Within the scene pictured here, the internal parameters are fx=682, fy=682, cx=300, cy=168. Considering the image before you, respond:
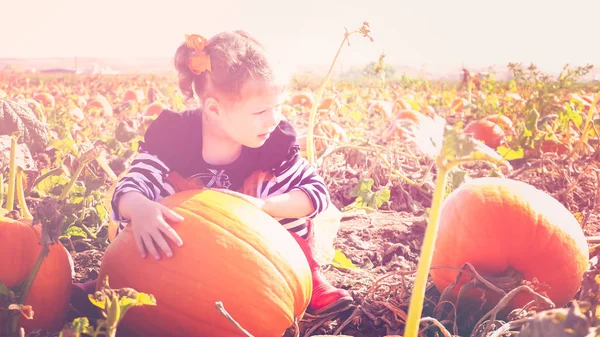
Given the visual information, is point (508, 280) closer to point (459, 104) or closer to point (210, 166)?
point (210, 166)

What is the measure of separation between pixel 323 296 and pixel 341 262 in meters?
0.42

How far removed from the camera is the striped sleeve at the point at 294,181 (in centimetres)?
236

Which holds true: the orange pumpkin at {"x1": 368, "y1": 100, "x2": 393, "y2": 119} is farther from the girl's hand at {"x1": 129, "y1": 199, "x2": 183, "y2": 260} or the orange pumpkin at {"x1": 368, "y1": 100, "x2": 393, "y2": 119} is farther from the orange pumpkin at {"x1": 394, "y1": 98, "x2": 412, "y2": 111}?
the girl's hand at {"x1": 129, "y1": 199, "x2": 183, "y2": 260}

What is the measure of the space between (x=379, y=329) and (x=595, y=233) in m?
1.37

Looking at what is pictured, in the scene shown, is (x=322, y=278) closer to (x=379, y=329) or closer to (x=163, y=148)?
(x=379, y=329)

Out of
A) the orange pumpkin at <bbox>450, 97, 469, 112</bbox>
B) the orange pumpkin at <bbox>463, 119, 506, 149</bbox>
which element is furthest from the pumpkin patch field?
the orange pumpkin at <bbox>450, 97, 469, 112</bbox>

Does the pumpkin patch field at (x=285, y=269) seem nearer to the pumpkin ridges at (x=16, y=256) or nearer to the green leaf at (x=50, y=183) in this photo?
the pumpkin ridges at (x=16, y=256)

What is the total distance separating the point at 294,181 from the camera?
2.42 metres

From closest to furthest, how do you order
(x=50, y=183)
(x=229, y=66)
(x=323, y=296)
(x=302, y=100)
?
(x=323, y=296), (x=229, y=66), (x=50, y=183), (x=302, y=100)

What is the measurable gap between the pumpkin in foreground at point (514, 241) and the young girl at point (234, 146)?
39cm

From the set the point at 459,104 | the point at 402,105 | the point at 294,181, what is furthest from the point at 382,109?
the point at 294,181

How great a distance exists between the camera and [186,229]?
1.81 m

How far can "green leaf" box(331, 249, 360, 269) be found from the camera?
2518mm

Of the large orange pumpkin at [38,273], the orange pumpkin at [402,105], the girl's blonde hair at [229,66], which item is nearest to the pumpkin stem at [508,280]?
the girl's blonde hair at [229,66]
